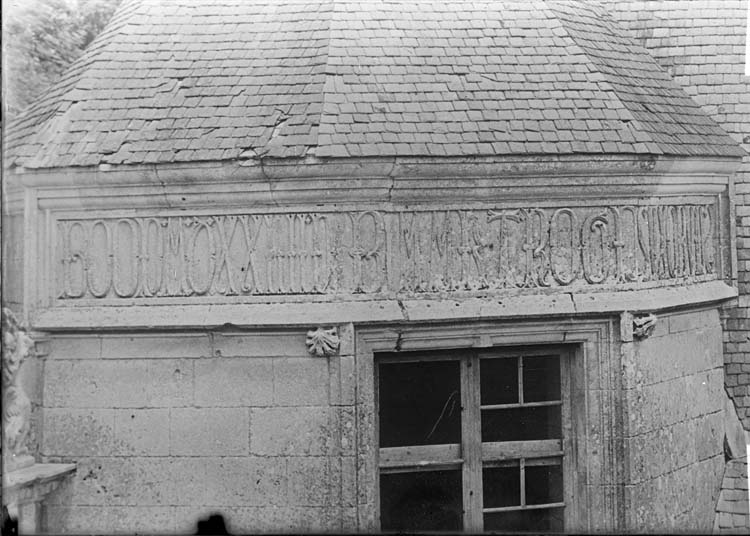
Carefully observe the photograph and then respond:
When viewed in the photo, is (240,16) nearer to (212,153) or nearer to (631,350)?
(212,153)

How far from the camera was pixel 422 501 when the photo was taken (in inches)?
191

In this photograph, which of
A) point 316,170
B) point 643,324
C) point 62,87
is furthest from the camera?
point 643,324

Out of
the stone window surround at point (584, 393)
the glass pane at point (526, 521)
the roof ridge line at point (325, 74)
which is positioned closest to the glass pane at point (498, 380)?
the stone window surround at point (584, 393)

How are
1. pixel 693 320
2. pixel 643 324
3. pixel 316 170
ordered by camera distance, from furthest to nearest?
pixel 693 320
pixel 643 324
pixel 316 170

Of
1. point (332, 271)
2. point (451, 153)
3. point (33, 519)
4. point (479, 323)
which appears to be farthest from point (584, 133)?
point (33, 519)

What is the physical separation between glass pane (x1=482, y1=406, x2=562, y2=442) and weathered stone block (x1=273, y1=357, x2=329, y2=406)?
38.1 inches

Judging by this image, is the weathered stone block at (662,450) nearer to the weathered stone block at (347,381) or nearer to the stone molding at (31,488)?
the weathered stone block at (347,381)

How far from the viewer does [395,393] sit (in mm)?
4855

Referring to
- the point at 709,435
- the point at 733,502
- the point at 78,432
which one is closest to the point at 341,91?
the point at 78,432

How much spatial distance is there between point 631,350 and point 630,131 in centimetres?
124

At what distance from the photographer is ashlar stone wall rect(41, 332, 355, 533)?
468 cm

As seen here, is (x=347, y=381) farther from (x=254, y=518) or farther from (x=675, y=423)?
(x=675, y=423)

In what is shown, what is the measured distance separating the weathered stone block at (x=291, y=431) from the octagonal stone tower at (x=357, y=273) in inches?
0.5

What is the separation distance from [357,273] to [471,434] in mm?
1140
